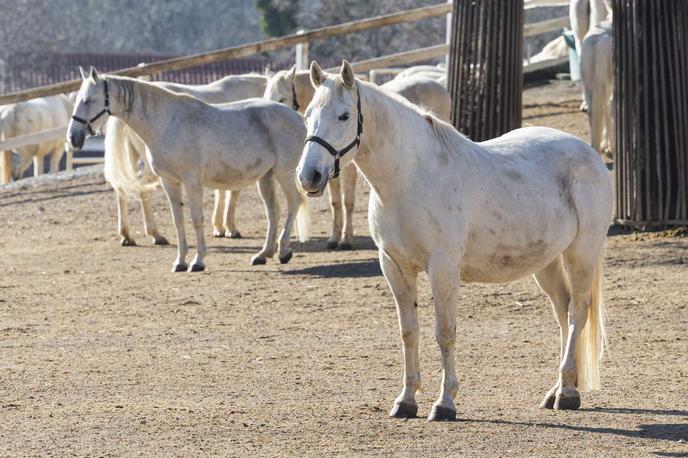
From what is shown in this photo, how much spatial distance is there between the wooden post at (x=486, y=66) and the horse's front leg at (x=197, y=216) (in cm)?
362

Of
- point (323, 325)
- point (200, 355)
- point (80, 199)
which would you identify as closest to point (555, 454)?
point (200, 355)

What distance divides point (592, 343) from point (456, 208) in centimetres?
126

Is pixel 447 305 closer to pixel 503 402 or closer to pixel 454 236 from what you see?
pixel 454 236

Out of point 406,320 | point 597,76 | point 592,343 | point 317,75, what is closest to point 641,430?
point 592,343

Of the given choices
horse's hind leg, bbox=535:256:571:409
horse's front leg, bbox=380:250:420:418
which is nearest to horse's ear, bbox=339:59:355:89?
horse's front leg, bbox=380:250:420:418

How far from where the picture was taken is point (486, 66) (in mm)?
14945

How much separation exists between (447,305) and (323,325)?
349 centimetres

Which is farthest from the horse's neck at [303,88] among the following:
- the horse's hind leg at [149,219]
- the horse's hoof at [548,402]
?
the horse's hoof at [548,402]

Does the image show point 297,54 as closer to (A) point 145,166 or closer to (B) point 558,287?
(A) point 145,166

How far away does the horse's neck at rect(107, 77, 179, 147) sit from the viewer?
508 inches

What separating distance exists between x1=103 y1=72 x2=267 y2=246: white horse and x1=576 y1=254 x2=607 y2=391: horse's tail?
782cm

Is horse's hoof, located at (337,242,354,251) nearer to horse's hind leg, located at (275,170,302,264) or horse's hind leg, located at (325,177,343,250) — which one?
horse's hind leg, located at (325,177,343,250)

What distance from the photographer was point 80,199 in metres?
A: 18.7

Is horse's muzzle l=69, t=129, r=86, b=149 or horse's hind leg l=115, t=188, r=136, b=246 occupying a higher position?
horse's muzzle l=69, t=129, r=86, b=149
